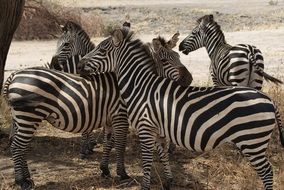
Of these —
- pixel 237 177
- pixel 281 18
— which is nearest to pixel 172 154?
pixel 237 177

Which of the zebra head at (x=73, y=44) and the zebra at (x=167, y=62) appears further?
the zebra head at (x=73, y=44)

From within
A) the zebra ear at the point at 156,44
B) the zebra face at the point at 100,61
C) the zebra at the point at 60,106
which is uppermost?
the zebra ear at the point at 156,44

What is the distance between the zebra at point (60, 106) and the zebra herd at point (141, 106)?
0.01 metres

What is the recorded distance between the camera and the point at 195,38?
9.59m

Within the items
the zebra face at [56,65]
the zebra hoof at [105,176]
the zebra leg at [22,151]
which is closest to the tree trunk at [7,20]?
the zebra face at [56,65]

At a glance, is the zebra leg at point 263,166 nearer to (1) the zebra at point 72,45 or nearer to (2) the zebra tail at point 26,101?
(2) the zebra tail at point 26,101

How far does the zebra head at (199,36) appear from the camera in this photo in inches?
371

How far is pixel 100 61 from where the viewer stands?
632cm

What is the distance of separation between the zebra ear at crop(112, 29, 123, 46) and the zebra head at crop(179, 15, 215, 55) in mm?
3527

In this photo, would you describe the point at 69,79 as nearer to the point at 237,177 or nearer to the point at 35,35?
the point at 237,177

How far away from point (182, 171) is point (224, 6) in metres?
30.5

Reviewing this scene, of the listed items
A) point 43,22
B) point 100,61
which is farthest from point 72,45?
point 43,22

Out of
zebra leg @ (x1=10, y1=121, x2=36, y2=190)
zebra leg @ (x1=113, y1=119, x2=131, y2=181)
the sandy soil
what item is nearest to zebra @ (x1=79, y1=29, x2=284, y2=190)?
zebra leg @ (x1=113, y1=119, x2=131, y2=181)

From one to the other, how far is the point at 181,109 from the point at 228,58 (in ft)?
10.7
